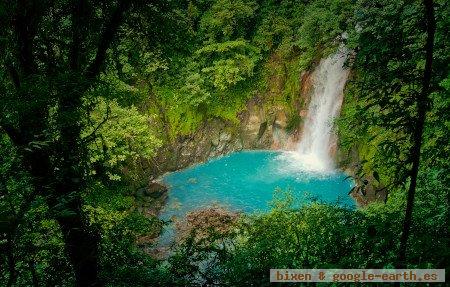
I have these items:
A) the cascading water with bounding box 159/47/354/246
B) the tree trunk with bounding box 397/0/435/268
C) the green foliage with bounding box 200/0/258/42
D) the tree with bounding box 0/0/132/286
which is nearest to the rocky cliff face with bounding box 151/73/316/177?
the cascading water with bounding box 159/47/354/246

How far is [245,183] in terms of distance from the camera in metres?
14.8

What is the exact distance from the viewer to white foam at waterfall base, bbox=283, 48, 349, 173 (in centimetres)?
1515

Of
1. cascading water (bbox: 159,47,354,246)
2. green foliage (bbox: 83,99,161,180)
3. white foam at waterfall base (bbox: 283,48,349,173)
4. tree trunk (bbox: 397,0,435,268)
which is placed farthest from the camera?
white foam at waterfall base (bbox: 283,48,349,173)

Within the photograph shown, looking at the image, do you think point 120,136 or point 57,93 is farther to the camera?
point 120,136

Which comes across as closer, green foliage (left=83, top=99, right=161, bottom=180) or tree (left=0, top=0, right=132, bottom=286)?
tree (left=0, top=0, right=132, bottom=286)

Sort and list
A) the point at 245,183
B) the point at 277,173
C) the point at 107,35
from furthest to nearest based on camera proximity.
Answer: the point at 277,173 < the point at 245,183 < the point at 107,35

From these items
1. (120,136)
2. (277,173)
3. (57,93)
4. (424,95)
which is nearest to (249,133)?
(277,173)

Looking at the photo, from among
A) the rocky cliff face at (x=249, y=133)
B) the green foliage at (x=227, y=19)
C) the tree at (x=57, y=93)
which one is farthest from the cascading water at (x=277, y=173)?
the tree at (x=57, y=93)

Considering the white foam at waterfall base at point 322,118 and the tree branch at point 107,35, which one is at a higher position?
the white foam at waterfall base at point 322,118

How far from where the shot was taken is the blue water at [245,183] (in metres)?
13.2

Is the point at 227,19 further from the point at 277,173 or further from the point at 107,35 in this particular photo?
the point at 107,35

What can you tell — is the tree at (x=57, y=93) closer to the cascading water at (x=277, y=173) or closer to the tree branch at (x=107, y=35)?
the tree branch at (x=107, y=35)

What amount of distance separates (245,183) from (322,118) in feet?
14.9

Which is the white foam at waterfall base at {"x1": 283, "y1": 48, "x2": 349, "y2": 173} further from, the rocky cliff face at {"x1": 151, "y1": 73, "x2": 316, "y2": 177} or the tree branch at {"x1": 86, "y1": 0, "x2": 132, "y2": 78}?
the tree branch at {"x1": 86, "y1": 0, "x2": 132, "y2": 78}
